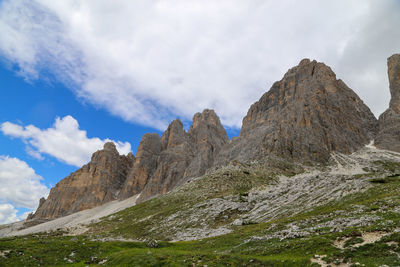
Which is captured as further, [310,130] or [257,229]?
[310,130]

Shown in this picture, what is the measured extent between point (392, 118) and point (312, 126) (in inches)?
2241

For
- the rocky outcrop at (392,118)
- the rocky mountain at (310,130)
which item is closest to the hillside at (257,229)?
the rocky mountain at (310,130)

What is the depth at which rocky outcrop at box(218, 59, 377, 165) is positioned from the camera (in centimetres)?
14188

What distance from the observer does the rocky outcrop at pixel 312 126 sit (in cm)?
14188

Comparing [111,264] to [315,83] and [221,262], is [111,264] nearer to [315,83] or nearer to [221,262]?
[221,262]

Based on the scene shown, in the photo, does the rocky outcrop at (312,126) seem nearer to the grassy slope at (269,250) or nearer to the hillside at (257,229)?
the hillside at (257,229)

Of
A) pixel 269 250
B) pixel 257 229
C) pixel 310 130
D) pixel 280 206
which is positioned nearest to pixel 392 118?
pixel 310 130

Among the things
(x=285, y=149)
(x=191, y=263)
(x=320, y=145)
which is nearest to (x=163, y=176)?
(x=285, y=149)

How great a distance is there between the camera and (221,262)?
74.0 ft

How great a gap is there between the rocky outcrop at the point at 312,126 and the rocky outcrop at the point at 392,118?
8112mm

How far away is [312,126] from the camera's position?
156 metres

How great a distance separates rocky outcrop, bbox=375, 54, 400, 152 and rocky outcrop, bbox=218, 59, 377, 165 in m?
8.11

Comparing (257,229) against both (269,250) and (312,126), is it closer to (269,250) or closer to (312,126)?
(269,250)

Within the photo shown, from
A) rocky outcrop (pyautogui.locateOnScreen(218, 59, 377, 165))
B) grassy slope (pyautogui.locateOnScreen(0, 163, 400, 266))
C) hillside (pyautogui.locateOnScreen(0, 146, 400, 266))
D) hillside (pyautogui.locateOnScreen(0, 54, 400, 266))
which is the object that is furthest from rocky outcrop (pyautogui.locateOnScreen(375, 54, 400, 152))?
grassy slope (pyautogui.locateOnScreen(0, 163, 400, 266))
